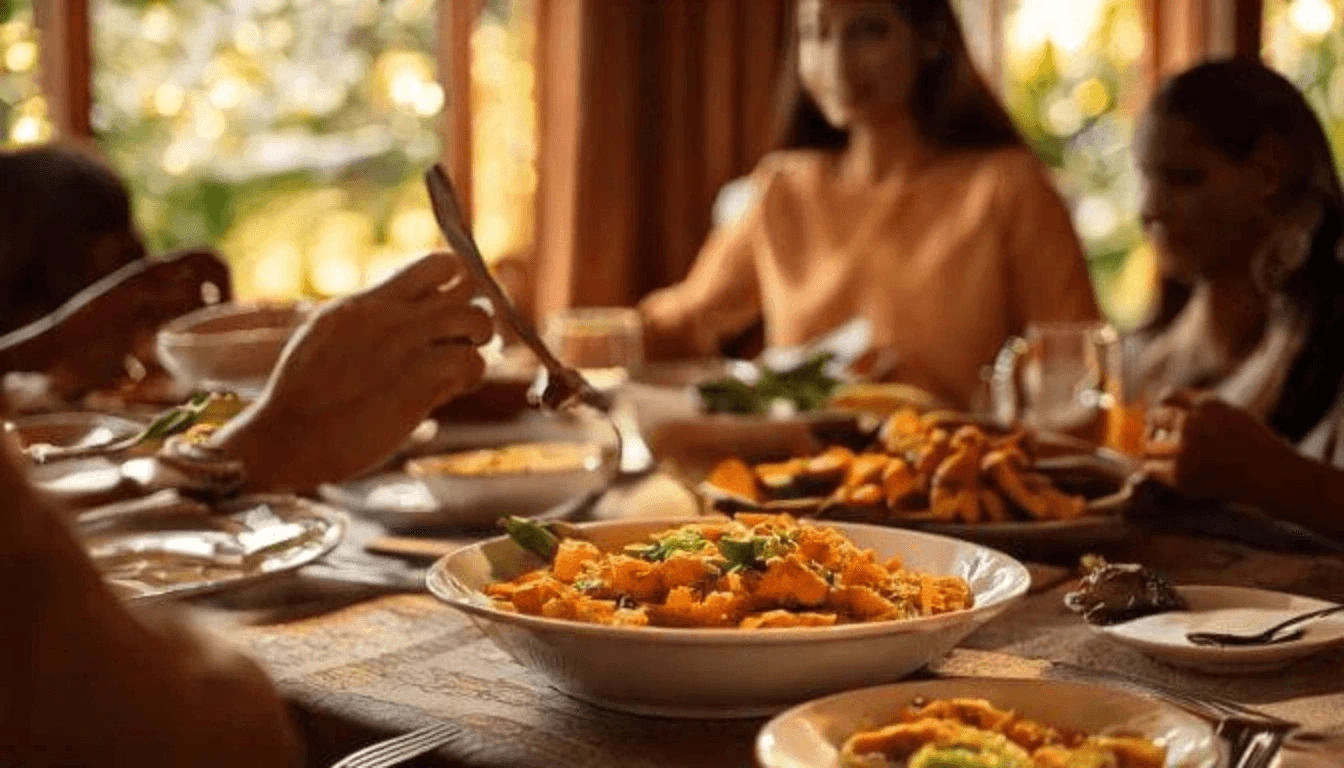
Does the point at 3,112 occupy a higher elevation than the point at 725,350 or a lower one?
higher

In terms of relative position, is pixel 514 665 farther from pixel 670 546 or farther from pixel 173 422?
pixel 173 422

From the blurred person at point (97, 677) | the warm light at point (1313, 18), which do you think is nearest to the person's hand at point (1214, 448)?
the blurred person at point (97, 677)

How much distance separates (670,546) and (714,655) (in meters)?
0.14

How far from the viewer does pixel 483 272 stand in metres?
1.55

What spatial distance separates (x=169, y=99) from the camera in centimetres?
441

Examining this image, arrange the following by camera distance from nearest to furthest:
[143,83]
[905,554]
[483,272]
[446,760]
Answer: [446,760] < [905,554] < [483,272] < [143,83]

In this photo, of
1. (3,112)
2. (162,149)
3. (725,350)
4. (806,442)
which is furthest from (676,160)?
(806,442)

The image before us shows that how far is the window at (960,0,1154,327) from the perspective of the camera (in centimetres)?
504

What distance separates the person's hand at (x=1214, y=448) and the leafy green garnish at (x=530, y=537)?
0.73 m

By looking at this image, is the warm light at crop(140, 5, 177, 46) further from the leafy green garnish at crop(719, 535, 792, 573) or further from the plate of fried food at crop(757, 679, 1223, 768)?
the plate of fried food at crop(757, 679, 1223, 768)

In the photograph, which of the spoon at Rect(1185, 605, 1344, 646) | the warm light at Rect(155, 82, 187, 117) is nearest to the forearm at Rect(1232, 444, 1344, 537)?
the spoon at Rect(1185, 605, 1344, 646)

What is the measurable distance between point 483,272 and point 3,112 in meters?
2.82

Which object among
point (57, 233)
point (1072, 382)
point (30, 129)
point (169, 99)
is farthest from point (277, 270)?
point (1072, 382)

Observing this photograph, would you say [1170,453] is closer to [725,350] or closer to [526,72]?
[725,350]
